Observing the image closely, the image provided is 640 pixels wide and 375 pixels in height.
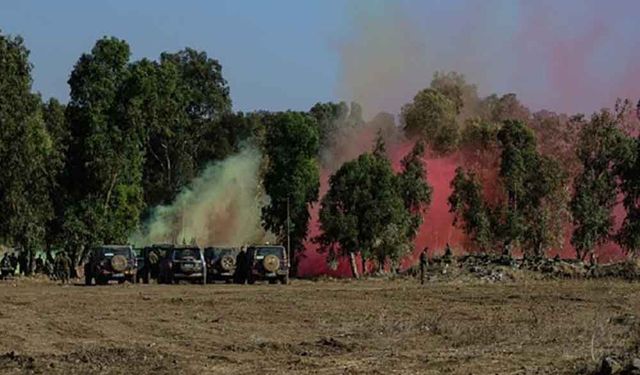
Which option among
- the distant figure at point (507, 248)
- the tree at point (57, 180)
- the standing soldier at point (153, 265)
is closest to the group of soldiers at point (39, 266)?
the tree at point (57, 180)

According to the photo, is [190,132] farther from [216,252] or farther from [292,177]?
[216,252]

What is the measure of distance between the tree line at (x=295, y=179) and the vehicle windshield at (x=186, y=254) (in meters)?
11.6

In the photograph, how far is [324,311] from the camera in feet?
102

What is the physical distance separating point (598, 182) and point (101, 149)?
2870cm

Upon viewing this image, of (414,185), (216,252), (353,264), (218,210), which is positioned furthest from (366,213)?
(218,210)

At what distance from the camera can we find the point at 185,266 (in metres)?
53.6

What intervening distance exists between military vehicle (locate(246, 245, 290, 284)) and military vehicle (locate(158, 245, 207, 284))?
2.25 meters

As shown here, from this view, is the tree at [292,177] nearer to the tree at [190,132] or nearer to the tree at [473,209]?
the tree at [190,132]

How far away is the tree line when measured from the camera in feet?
206

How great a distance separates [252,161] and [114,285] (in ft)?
137

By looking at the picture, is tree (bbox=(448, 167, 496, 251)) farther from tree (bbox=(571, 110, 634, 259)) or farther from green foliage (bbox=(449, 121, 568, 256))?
tree (bbox=(571, 110, 634, 259))

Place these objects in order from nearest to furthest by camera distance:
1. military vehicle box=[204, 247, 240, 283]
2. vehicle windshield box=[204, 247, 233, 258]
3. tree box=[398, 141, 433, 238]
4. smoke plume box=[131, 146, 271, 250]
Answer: military vehicle box=[204, 247, 240, 283] < vehicle windshield box=[204, 247, 233, 258] < tree box=[398, 141, 433, 238] < smoke plume box=[131, 146, 271, 250]

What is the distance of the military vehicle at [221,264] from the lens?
56.9 meters

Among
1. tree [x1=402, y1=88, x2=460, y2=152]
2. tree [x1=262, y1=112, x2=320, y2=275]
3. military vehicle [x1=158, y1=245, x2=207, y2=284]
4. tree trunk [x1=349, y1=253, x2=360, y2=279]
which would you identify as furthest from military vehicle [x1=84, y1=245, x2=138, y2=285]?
tree [x1=402, y1=88, x2=460, y2=152]
